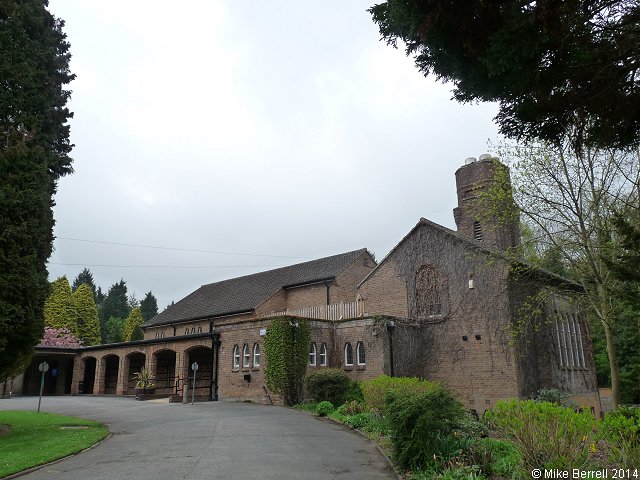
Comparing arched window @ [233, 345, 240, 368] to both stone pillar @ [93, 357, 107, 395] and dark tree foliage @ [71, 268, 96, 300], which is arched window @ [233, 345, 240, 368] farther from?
dark tree foliage @ [71, 268, 96, 300]

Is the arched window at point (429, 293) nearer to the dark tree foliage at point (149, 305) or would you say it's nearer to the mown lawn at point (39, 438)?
the mown lawn at point (39, 438)

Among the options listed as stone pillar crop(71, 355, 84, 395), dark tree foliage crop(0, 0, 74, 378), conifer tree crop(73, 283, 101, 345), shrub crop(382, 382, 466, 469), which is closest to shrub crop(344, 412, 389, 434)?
shrub crop(382, 382, 466, 469)

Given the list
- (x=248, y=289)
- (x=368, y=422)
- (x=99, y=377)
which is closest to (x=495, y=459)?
(x=368, y=422)

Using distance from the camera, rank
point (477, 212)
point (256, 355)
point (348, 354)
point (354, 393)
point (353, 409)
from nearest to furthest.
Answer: point (353, 409) < point (354, 393) < point (348, 354) < point (256, 355) < point (477, 212)

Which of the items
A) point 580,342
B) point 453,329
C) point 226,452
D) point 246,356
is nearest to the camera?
point 226,452

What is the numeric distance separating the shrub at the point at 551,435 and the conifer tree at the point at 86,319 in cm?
6184

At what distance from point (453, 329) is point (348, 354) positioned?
16.9 ft

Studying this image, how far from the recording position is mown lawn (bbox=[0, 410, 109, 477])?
36.0 ft

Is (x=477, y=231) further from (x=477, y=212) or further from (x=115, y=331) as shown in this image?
(x=115, y=331)

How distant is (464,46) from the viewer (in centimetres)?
475

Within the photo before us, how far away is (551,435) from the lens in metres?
7.07

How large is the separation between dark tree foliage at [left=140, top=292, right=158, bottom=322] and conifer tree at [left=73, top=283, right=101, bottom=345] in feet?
132

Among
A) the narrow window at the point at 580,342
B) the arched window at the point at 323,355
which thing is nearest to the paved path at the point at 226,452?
the arched window at the point at 323,355

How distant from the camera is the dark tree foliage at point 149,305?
10244 cm
